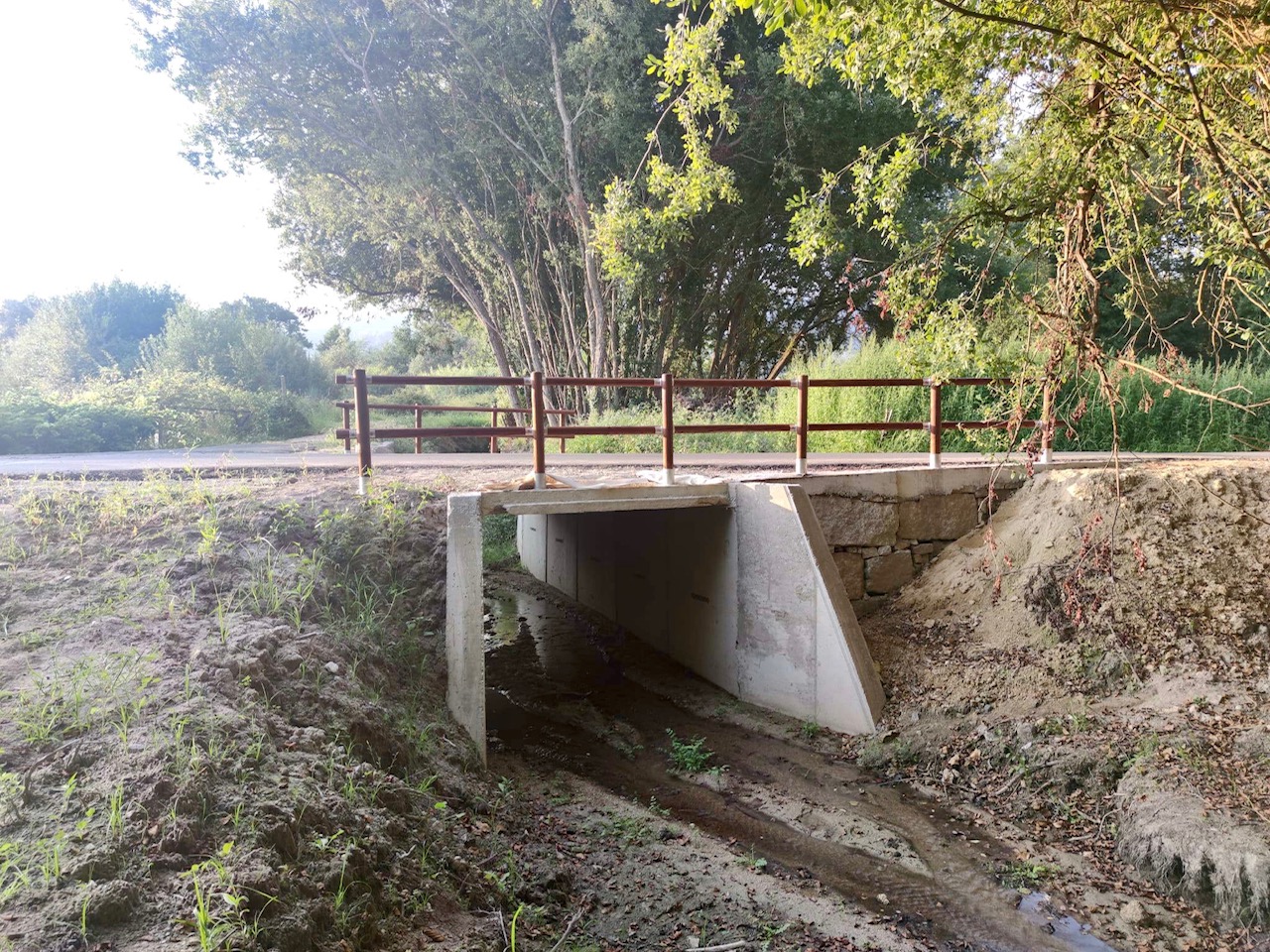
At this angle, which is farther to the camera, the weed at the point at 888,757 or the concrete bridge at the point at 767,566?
the concrete bridge at the point at 767,566

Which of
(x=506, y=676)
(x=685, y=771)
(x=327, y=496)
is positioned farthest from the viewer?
(x=506, y=676)

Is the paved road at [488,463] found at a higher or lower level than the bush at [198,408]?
lower

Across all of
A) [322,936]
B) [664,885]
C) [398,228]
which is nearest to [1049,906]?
[664,885]

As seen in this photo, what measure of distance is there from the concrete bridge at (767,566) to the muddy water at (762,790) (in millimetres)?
543

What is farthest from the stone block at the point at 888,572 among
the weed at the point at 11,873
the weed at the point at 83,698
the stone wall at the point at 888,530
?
the weed at the point at 11,873

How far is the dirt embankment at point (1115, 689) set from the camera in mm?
4738

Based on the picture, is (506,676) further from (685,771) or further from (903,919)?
(903,919)

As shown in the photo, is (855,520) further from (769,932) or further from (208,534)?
(208,534)

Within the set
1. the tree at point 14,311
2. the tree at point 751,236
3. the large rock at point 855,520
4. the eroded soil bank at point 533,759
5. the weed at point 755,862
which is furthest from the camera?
the tree at point 14,311

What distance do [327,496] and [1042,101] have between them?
22.4 feet

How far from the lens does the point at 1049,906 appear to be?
15.6 feet

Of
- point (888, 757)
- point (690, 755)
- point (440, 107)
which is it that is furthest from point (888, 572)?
point (440, 107)

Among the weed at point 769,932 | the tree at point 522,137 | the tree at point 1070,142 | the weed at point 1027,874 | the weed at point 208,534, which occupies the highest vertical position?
the tree at point 522,137

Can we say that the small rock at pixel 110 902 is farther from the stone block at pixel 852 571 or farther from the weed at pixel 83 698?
the stone block at pixel 852 571
